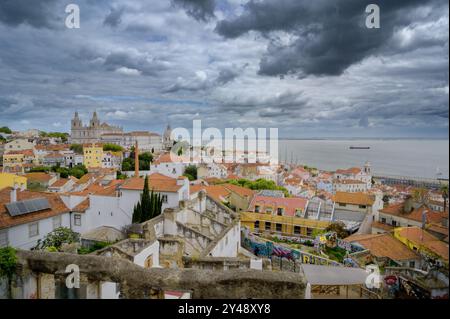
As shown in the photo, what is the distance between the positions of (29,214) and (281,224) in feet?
52.9

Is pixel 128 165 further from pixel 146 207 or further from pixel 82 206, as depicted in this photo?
pixel 146 207

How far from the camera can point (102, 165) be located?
60250 mm

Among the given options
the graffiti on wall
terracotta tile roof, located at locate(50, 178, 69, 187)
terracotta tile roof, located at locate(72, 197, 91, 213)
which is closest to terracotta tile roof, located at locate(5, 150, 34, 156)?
terracotta tile roof, located at locate(50, 178, 69, 187)

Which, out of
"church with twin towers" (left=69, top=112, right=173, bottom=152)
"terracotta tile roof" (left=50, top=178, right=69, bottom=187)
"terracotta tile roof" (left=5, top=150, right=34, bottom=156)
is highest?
"church with twin towers" (left=69, top=112, right=173, bottom=152)

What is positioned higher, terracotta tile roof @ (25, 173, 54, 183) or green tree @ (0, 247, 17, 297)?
green tree @ (0, 247, 17, 297)

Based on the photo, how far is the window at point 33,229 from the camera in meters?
12.4

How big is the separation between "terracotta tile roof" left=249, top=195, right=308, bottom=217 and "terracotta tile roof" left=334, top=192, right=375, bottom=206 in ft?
12.2

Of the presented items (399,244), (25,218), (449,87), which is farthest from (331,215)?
(449,87)

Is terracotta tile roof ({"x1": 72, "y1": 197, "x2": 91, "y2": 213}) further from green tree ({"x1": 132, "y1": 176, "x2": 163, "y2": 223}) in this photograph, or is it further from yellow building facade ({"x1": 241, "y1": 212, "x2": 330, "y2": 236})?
yellow building facade ({"x1": 241, "y1": 212, "x2": 330, "y2": 236})

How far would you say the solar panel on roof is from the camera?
12160 millimetres

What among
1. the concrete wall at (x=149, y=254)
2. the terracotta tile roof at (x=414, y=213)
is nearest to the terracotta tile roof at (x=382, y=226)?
the terracotta tile roof at (x=414, y=213)
